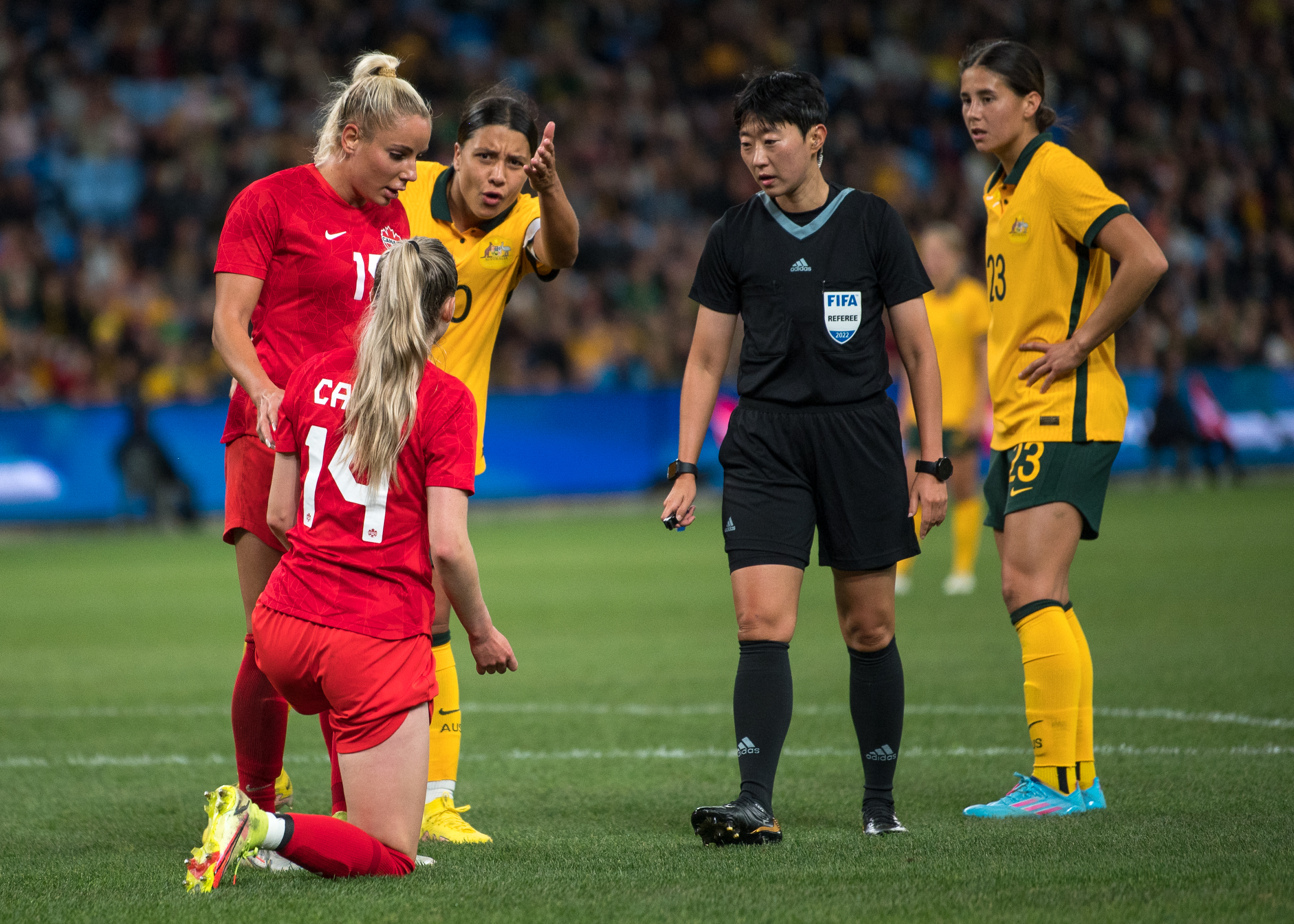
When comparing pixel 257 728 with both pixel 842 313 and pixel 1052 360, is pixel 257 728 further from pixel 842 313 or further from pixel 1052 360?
pixel 1052 360

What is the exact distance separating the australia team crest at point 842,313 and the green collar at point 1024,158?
0.90 m

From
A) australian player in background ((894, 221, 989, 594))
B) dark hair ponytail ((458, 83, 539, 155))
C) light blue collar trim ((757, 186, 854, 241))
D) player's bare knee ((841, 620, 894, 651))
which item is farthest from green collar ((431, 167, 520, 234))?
australian player in background ((894, 221, 989, 594))

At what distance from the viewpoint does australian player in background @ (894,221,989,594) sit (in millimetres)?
11266

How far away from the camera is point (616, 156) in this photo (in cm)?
2391

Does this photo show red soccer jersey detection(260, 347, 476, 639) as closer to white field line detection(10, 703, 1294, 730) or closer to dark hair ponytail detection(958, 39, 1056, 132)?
dark hair ponytail detection(958, 39, 1056, 132)

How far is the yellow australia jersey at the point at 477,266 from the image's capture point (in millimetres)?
5113

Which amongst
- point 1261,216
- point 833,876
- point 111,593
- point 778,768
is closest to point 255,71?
point 111,593

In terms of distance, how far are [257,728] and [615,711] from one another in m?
2.75

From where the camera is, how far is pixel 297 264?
15.5 ft

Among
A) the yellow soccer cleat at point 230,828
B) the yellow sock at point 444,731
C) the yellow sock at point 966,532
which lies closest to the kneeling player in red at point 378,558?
the yellow soccer cleat at point 230,828

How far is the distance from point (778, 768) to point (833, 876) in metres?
1.81

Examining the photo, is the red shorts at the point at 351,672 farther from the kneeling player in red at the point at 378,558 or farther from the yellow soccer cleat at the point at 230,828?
the yellow soccer cleat at the point at 230,828

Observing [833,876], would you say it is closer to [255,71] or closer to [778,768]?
[778,768]

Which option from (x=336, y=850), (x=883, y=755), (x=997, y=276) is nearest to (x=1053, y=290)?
(x=997, y=276)
